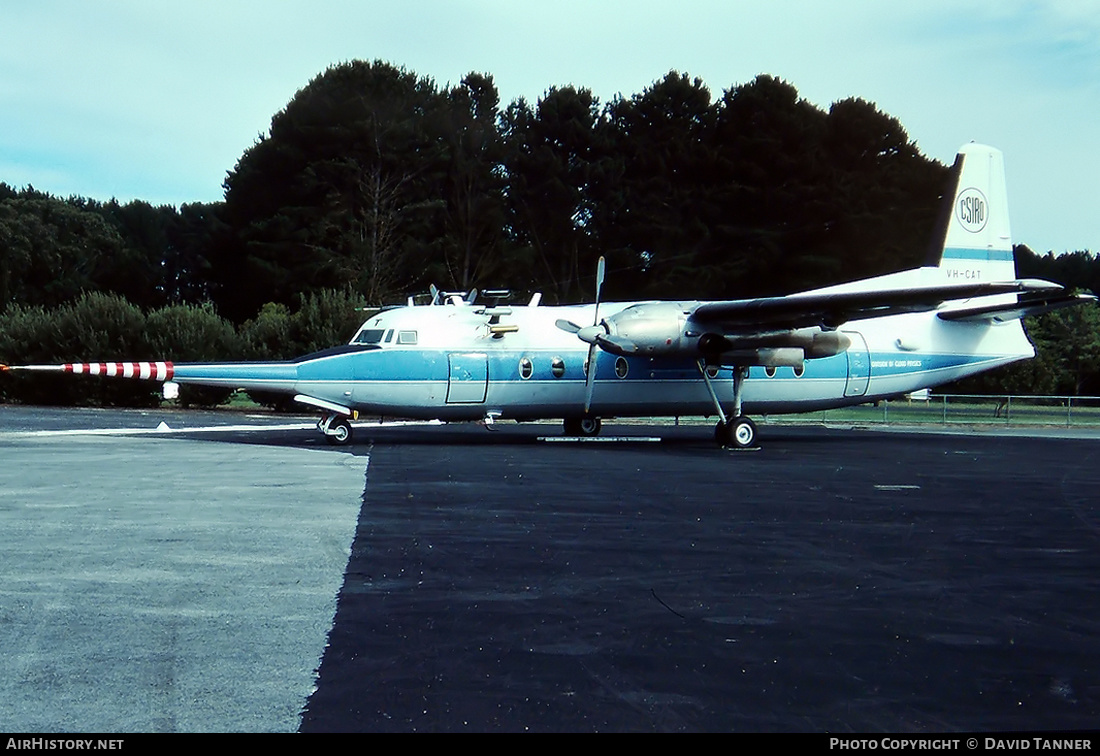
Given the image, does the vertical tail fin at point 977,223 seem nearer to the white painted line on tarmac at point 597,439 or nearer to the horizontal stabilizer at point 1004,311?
the horizontal stabilizer at point 1004,311

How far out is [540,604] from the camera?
25.2ft

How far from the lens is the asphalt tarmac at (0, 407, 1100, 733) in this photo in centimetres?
534

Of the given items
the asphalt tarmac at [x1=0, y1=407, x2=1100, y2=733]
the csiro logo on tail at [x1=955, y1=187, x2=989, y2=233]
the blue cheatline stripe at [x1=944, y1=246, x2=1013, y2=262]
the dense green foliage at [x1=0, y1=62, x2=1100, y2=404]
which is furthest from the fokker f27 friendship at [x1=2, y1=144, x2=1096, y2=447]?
the dense green foliage at [x1=0, y1=62, x2=1100, y2=404]

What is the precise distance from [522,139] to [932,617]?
2418 inches

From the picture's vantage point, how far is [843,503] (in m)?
14.0

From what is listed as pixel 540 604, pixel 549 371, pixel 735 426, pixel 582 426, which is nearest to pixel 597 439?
pixel 582 426

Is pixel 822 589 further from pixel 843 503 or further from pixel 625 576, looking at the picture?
pixel 843 503

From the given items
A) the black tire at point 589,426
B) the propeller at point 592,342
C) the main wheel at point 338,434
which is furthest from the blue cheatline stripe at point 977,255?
the main wheel at point 338,434

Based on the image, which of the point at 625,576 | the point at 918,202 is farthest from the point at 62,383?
the point at 918,202

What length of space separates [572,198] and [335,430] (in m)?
42.0

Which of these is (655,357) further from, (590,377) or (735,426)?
(735,426)

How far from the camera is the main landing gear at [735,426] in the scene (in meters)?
25.3

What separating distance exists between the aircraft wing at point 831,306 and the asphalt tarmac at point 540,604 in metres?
6.69

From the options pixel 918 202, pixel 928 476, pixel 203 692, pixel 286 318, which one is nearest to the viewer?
pixel 203 692
